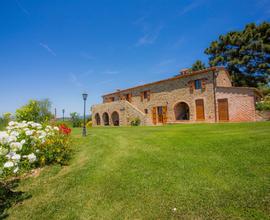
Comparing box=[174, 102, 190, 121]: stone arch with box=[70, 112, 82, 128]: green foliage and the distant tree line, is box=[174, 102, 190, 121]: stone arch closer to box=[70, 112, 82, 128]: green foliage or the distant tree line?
the distant tree line

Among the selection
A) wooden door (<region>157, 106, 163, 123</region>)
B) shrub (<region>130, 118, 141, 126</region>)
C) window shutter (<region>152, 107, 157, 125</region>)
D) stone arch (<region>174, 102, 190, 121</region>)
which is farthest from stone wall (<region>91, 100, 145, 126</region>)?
stone arch (<region>174, 102, 190, 121</region>)

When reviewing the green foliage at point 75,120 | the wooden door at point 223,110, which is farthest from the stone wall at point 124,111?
the wooden door at point 223,110

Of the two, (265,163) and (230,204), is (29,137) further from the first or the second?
(265,163)

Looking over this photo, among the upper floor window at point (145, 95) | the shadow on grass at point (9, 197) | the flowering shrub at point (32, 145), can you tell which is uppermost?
the upper floor window at point (145, 95)

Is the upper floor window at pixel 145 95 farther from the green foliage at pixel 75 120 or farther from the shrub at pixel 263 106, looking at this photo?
the shrub at pixel 263 106

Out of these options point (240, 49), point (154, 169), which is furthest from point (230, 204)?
point (240, 49)

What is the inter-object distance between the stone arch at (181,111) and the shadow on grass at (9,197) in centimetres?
1510

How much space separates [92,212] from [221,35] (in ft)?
91.4

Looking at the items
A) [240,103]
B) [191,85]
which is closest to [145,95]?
[191,85]

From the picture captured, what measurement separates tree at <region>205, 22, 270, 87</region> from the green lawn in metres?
20.6

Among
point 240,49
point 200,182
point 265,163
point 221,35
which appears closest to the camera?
point 200,182

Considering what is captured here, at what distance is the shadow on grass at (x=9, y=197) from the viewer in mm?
3021

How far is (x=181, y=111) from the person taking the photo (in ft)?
56.6

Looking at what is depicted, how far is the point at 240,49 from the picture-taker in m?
21.5
